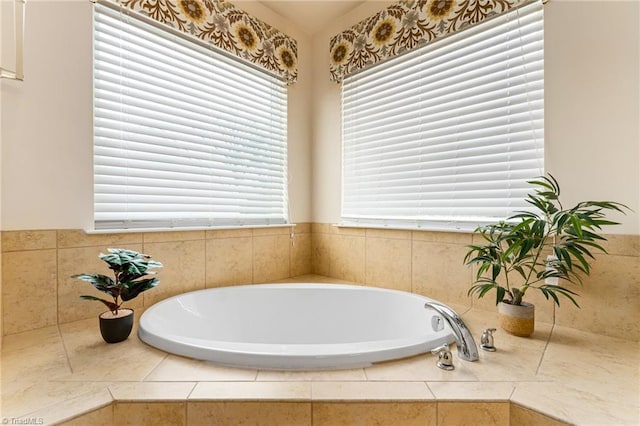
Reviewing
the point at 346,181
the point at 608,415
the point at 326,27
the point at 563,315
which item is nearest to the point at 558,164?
the point at 563,315

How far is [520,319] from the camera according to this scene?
1154 millimetres

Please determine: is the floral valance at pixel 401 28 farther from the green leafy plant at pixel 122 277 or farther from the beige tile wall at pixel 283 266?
the green leafy plant at pixel 122 277

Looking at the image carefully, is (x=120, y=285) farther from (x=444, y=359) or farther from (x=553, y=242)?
(x=553, y=242)

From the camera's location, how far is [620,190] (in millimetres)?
1126

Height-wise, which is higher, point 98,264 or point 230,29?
point 230,29

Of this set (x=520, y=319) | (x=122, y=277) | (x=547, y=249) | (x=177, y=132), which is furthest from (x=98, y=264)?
(x=547, y=249)

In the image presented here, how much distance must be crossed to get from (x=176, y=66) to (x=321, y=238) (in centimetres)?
148

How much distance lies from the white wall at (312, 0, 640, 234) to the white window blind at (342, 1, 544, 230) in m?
0.06

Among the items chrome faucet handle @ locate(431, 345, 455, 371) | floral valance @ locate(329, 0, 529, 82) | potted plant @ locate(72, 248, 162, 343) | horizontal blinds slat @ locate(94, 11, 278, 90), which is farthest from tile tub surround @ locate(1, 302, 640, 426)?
floral valance @ locate(329, 0, 529, 82)

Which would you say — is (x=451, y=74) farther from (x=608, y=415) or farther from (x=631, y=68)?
(x=608, y=415)

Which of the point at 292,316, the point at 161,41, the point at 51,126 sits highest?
the point at 161,41

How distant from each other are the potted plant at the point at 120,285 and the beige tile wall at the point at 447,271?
130 centimetres

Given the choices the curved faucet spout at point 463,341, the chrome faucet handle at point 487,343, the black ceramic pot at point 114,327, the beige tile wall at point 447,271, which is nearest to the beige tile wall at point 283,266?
the beige tile wall at point 447,271

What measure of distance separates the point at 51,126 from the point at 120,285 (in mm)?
773
